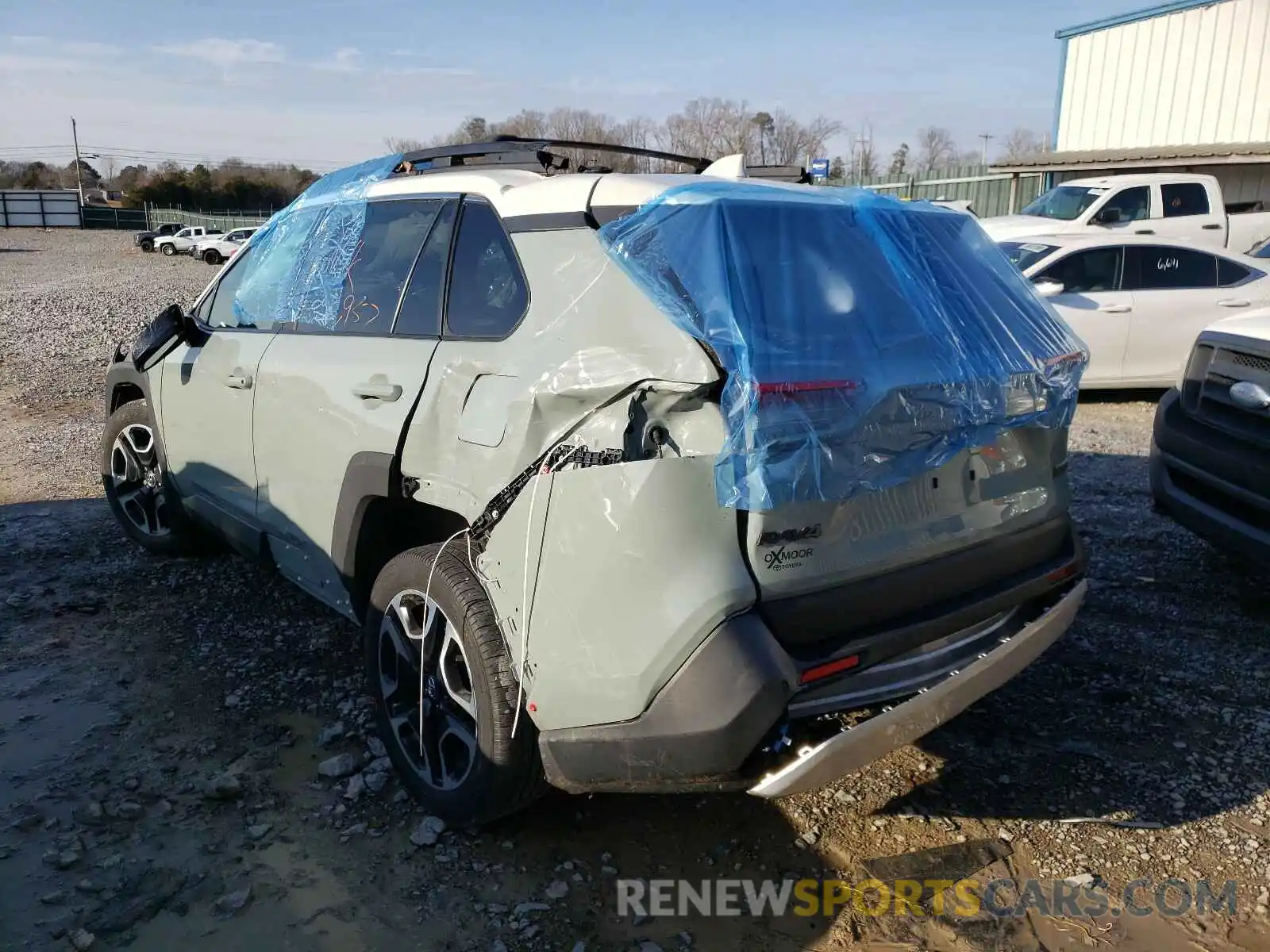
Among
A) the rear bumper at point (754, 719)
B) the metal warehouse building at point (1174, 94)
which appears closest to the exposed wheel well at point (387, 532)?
the rear bumper at point (754, 719)

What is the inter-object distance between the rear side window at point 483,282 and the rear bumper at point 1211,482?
319 centimetres

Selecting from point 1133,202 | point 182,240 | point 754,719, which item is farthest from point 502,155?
point 182,240

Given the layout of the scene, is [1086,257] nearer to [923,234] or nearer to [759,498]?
[923,234]

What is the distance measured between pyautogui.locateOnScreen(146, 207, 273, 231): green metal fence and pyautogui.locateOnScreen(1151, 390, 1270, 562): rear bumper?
53.1 meters

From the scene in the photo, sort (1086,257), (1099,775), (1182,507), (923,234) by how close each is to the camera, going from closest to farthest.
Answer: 1. (923,234)
2. (1099,775)
3. (1182,507)
4. (1086,257)

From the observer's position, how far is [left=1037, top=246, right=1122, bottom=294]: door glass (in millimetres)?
9055

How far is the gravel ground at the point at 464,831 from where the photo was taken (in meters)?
2.68

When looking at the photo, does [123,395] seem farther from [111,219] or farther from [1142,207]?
[111,219]

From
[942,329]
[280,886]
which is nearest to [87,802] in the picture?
[280,886]

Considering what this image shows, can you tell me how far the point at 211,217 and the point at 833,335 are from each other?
6342 centimetres

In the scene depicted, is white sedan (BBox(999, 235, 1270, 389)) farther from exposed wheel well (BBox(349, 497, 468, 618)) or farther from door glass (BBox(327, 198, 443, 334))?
exposed wheel well (BBox(349, 497, 468, 618))

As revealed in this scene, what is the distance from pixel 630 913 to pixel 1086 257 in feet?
27.0

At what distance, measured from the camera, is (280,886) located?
280 centimetres

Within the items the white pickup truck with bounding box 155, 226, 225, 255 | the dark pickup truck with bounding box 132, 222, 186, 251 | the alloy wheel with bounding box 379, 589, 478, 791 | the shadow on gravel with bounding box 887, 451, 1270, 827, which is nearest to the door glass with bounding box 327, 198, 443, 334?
the alloy wheel with bounding box 379, 589, 478, 791
